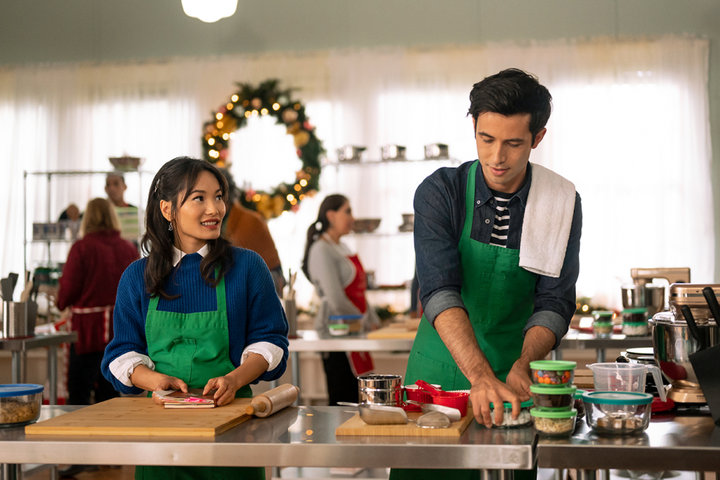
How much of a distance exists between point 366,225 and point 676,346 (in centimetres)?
410

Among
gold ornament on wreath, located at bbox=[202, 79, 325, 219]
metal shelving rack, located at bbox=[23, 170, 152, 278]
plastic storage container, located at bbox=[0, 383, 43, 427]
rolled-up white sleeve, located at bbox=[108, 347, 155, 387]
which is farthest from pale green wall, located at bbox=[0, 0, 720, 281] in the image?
plastic storage container, located at bbox=[0, 383, 43, 427]

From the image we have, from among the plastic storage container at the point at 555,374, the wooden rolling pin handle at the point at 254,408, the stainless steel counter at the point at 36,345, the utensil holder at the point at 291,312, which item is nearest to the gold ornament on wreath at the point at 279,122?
the stainless steel counter at the point at 36,345

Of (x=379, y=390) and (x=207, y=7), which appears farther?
(x=207, y=7)

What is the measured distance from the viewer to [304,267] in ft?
14.4

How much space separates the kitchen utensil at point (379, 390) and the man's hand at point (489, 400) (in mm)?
152

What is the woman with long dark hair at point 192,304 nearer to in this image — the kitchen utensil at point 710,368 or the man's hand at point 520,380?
the man's hand at point 520,380

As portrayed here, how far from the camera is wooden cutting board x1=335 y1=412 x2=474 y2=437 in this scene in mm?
1276

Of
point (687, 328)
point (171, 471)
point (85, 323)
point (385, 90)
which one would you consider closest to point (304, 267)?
point (85, 323)

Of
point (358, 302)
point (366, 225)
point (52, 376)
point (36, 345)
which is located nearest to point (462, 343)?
point (358, 302)

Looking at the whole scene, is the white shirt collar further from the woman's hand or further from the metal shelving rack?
the metal shelving rack

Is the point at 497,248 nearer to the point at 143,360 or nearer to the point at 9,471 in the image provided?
the point at 143,360

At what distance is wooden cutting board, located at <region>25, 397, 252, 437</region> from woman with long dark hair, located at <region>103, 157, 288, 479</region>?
0.14 m

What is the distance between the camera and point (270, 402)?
1516 millimetres

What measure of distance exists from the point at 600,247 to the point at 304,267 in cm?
Answer: 266
